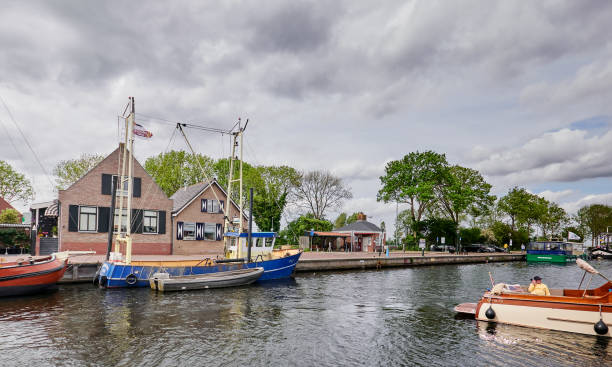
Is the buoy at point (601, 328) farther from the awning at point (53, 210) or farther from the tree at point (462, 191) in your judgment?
the tree at point (462, 191)

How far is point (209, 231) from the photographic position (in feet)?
139

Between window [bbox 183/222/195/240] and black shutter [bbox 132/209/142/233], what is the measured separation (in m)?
4.47

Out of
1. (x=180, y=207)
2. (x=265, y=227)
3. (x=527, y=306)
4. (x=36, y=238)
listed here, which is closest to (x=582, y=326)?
(x=527, y=306)

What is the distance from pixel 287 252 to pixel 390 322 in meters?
15.3

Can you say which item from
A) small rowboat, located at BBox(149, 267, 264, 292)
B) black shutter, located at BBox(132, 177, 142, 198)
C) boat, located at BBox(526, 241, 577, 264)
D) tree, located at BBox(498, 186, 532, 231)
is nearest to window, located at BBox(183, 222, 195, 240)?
black shutter, located at BBox(132, 177, 142, 198)

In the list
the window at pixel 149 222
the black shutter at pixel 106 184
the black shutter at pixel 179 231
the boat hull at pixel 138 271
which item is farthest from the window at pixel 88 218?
the boat hull at pixel 138 271

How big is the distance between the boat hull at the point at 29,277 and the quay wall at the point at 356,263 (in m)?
2.73

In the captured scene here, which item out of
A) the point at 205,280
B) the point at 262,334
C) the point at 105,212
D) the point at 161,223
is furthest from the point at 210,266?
the point at 105,212

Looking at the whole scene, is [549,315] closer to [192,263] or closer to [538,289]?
[538,289]

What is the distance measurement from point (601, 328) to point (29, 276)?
86.2 feet

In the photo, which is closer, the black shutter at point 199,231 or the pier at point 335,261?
the pier at point 335,261

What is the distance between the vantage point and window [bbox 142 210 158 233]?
37938 mm

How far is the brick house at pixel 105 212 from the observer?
3388 centimetres

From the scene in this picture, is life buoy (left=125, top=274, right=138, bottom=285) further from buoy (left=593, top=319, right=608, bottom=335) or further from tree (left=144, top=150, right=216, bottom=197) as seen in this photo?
tree (left=144, top=150, right=216, bottom=197)
